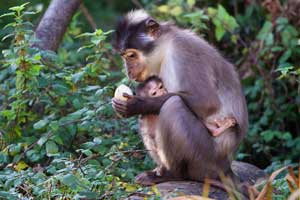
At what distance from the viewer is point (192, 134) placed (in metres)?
6.47

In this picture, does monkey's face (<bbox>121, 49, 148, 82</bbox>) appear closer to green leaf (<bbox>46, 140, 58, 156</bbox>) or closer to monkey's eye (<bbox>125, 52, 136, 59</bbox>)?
monkey's eye (<bbox>125, 52, 136, 59</bbox>)

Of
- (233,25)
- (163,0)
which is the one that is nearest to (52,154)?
(233,25)

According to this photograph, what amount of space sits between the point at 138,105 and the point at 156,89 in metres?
0.28

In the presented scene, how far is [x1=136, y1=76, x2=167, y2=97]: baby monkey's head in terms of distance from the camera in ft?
22.1

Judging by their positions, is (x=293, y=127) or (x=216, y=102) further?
(x=293, y=127)

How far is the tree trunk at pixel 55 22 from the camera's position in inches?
326

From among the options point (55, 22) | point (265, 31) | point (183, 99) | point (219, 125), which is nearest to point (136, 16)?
point (183, 99)

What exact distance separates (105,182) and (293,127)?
4.37 metres

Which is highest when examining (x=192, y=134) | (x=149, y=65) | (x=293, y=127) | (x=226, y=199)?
(x=149, y=65)

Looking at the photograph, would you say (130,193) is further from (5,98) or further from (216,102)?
(5,98)

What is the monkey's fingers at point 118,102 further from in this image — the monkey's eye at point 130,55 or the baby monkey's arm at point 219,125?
the baby monkey's arm at point 219,125

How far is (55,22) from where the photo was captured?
8336 millimetres

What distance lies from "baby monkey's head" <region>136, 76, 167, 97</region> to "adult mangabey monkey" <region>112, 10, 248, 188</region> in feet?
0.24

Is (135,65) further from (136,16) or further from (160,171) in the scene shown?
(160,171)
